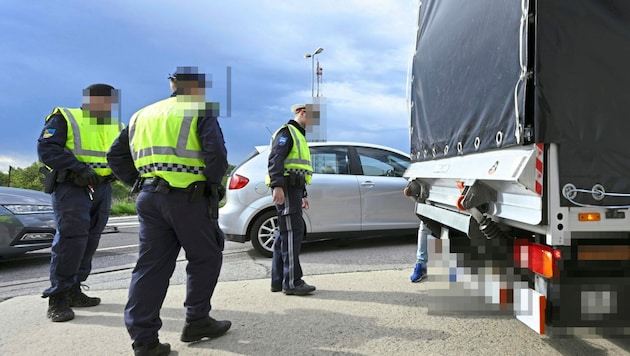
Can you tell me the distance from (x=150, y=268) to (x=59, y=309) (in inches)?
54.7

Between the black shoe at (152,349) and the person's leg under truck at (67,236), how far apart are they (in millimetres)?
1262

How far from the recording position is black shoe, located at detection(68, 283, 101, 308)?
376 cm

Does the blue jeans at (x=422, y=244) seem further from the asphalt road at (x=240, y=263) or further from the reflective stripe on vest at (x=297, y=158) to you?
the reflective stripe on vest at (x=297, y=158)

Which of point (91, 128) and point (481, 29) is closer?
point (481, 29)

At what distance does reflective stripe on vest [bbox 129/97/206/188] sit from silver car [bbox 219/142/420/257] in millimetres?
2872

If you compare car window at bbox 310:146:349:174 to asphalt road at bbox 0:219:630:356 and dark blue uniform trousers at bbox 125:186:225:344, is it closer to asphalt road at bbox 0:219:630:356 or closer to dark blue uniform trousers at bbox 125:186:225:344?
asphalt road at bbox 0:219:630:356

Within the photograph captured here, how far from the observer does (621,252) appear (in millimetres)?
2201

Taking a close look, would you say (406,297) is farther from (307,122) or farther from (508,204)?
(307,122)

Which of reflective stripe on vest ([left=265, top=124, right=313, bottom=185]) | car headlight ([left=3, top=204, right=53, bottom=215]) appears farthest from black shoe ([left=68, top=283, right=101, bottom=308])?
car headlight ([left=3, top=204, right=53, bottom=215])

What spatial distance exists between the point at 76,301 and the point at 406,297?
3.01m

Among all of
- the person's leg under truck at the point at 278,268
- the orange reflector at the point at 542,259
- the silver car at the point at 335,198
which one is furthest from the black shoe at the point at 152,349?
the silver car at the point at 335,198

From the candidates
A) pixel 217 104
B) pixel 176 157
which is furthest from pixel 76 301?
pixel 217 104

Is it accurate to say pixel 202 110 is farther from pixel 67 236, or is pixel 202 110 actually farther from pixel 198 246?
pixel 67 236

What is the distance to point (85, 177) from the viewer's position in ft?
11.7
